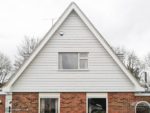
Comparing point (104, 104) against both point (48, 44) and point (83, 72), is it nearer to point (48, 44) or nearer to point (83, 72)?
point (83, 72)

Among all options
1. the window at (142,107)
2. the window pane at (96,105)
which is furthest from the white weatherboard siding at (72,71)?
the window at (142,107)

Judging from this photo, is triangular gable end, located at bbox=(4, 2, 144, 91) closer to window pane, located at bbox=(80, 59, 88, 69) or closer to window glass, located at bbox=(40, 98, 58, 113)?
window pane, located at bbox=(80, 59, 88, 69)

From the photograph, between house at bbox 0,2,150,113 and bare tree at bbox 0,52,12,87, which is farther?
bare tree at bbox 0,52,12,87

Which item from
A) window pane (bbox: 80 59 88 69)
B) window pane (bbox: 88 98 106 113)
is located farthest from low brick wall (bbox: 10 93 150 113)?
window pane (bbox: 80 59 88 69)

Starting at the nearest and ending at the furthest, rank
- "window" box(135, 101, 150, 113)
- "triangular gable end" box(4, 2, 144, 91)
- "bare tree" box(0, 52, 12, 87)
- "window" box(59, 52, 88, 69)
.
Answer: "triangular gable end" box(4, 2, 144, 91)
"window" box(59, 52, 88, 69)
"window" box(135, 101, 150, 113)
"bare tree" box(0, 52, 12, 87)

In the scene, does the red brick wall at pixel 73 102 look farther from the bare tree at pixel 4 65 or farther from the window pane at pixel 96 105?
the bare tree at pixel 4 65

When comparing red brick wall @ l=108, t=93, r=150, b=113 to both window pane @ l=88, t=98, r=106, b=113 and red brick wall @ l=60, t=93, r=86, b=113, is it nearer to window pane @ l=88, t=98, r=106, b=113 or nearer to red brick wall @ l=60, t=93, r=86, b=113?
window pane @ l=88, t=98, r=106, b=113

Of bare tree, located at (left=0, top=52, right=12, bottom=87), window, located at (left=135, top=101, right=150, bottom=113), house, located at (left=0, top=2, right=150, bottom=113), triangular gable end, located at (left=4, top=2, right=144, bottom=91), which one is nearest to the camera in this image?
triangular gable end, located at (left=4, top=2, right=144, bottom=91)

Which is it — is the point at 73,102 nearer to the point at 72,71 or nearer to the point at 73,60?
the point at 72,71

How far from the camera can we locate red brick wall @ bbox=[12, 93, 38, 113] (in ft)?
97.1

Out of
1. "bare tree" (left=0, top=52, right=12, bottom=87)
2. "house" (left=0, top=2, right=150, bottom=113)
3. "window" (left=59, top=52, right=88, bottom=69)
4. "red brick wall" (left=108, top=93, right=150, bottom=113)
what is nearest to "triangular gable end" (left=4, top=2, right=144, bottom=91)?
"house" (left=0, top=2, right=150, bottom=113)

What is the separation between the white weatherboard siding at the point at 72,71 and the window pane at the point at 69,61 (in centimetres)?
30

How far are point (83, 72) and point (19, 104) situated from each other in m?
4.35

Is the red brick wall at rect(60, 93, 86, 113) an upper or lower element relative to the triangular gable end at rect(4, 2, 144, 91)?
lower
